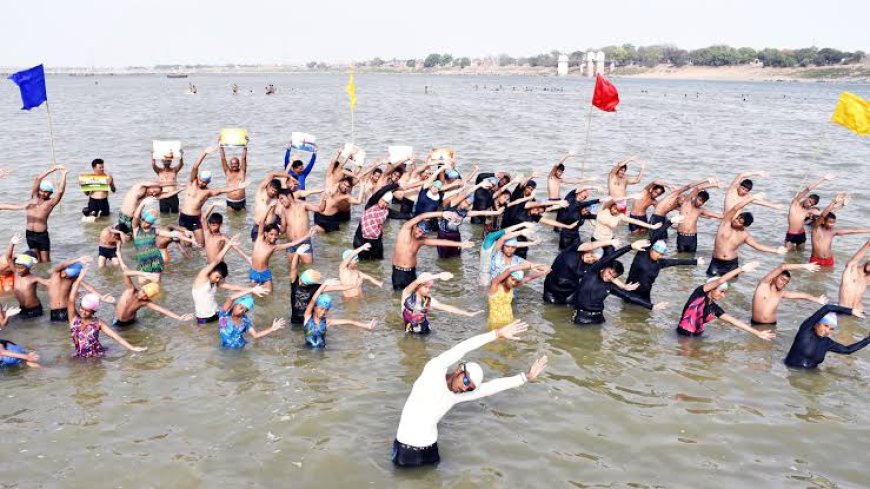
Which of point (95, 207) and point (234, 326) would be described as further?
point (95, 207)

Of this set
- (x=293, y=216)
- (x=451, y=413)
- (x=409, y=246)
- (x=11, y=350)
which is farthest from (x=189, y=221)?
(x=451, y=413)

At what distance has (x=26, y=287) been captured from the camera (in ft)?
34.6

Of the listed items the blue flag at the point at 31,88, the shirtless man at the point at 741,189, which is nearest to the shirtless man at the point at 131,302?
the blue flag at the point at 31,88

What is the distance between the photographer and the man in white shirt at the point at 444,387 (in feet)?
21.5

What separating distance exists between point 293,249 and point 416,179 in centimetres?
456

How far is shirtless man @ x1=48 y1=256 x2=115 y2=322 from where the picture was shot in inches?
395

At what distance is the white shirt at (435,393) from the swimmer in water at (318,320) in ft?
9.85

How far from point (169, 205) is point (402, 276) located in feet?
30.3

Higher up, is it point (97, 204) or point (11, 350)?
point (97, 204)

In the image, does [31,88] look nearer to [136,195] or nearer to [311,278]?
[136,195]

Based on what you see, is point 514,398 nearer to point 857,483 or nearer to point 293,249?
point 857,483

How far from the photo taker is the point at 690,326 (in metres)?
10.7

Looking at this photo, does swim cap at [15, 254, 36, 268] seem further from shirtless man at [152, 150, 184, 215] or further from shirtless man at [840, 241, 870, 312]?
shirtless man at [840, 241, 870, 312]

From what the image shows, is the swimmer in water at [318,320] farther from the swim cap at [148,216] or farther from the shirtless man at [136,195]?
the shirtless man at [136,195]
